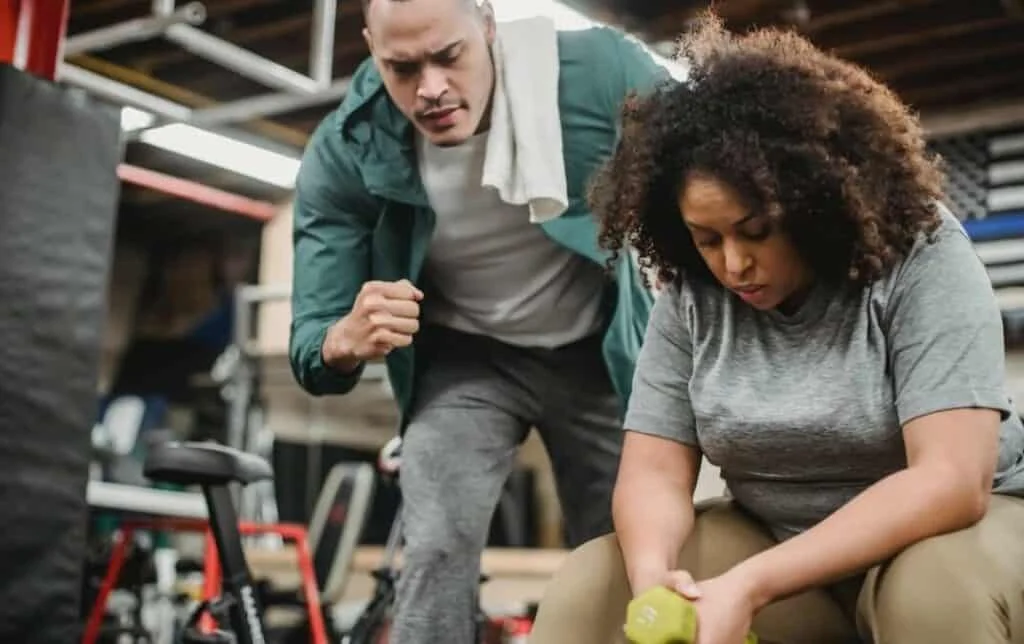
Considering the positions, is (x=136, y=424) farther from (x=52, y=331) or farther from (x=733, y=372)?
(x=733, y=372)

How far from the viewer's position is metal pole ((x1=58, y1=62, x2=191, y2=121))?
4309mm

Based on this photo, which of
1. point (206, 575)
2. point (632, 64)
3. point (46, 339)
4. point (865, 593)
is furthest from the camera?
point (206, 575)

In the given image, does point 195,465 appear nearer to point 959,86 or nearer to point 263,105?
point 263,105

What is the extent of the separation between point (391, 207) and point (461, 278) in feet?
0.44

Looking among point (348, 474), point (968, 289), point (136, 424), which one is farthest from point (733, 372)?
point (136, 424)

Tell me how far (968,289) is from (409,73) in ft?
2.53

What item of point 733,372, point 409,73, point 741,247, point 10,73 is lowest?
point 733,372

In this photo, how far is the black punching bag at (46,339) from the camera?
7.75 ft

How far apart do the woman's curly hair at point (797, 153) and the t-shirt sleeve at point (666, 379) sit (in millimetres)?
66

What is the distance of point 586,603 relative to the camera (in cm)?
124

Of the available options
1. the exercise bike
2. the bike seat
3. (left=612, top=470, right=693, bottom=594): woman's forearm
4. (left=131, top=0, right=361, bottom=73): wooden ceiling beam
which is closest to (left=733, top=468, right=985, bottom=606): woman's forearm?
(left=612, top=470, right=693, bottom=594): woman's forearm

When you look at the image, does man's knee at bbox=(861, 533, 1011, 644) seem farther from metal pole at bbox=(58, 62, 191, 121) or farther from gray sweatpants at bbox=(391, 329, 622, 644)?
metal pole at bbox=(58, 62, 191, 121)

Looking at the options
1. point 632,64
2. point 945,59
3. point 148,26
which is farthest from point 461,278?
point 945,59

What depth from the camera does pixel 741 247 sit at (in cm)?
123
